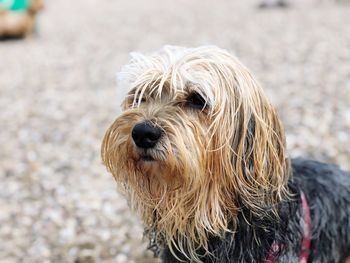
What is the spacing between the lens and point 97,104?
30.0ft

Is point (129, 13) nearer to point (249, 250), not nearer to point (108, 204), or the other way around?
point (108, 204)

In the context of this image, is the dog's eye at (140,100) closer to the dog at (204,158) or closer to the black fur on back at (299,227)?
the dog at (204,158)

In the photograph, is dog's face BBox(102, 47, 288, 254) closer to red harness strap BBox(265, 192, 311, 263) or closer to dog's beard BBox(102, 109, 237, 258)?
dog's beard BBox(102, 109, 237, 258)

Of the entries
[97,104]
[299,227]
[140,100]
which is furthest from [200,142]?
[97,104]

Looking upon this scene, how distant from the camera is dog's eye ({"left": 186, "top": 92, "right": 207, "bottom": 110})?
281cm

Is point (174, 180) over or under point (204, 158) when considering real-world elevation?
under

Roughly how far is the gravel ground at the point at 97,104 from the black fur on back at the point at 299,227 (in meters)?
1.69

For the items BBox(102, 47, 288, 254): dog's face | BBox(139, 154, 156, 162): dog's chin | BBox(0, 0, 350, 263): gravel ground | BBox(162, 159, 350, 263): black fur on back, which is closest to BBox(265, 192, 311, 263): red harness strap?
BBox(162, 159, 350, 263): black fur on back

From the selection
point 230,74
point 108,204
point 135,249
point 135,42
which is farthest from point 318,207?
point 135,42

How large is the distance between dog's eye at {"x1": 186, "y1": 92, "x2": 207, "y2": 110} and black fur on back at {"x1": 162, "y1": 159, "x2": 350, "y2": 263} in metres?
0.62

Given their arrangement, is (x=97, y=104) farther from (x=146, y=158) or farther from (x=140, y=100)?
(x=146, y=158)

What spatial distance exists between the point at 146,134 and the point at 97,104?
6641 millimetres

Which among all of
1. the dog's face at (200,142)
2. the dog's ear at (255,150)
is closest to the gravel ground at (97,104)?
the dog's face at (200,142)

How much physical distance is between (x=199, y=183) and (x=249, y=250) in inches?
21.1
